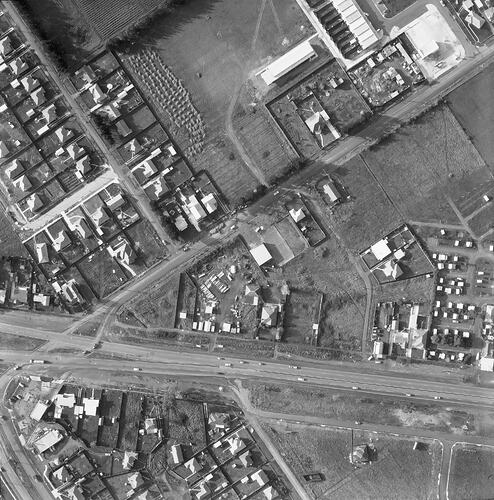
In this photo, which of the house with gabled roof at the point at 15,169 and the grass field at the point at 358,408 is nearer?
the house with gabled roof at the point at 15,169

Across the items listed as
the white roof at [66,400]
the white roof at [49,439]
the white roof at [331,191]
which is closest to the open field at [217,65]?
the white roof at [331,191]

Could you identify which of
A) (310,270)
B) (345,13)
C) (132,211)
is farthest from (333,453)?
(345,13)

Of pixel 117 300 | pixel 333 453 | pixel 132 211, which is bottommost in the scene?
pixel 333 453

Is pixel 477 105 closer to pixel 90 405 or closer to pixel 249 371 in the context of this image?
pixel 249 371

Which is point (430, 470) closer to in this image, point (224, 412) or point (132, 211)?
point (224, 412)

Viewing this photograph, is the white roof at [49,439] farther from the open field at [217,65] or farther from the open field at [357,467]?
the open field at [217,65]

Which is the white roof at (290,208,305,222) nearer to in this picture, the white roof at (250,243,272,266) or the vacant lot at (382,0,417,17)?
the white roof at (250,243,272,266)
